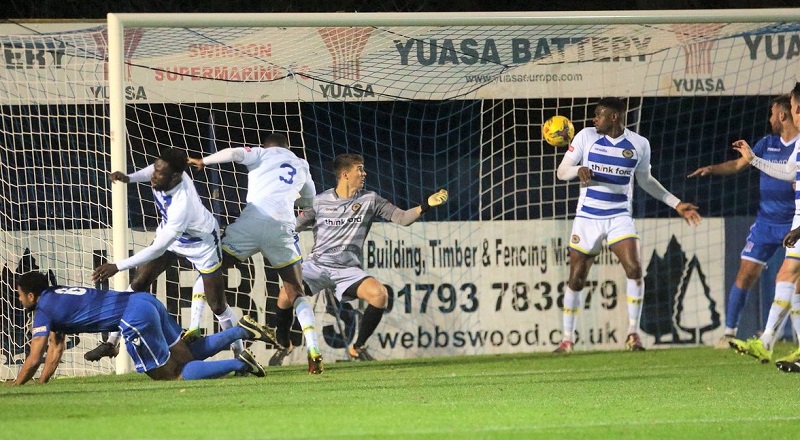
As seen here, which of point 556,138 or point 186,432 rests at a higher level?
point 556,138

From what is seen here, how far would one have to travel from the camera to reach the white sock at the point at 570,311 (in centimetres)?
1234

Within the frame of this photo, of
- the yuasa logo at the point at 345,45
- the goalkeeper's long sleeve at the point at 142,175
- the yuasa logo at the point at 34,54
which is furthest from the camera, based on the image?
the yuasa logo at the point at 345,45

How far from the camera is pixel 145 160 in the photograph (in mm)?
12070

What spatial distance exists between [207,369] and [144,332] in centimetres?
55

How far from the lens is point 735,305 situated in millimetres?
12320

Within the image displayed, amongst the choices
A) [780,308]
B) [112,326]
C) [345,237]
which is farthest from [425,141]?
[112,326]

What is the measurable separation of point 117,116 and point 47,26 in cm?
145

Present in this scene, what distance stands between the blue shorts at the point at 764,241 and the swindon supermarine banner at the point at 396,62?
4.95ft

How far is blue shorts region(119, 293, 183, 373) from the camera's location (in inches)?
370

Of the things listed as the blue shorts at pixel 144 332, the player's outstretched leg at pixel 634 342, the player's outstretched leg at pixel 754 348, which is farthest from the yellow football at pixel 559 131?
the blue shorts at pixel 144 332

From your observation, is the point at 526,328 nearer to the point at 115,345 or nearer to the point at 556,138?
the point at 556,138

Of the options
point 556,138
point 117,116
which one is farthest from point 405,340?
point 117,116

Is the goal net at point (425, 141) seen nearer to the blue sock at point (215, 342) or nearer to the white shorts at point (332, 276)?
the white shorts at point (332, 276)

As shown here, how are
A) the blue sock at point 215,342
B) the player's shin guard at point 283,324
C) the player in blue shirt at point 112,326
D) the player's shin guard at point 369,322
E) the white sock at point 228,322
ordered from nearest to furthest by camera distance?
the player in blue shirt at point 112,326, the blue sock at point 215,342, the white sock at point 228,322, the player's shin guard at point 283,324, the player's shin guard at point 369,322
